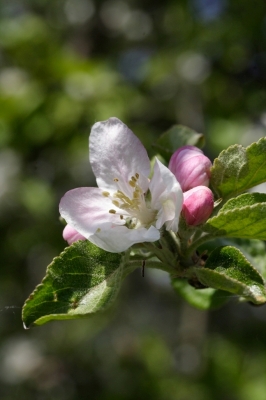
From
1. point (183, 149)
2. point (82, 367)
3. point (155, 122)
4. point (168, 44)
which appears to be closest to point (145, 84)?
point (155, 122)

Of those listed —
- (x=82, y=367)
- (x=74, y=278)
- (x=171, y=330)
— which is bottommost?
(x=171, y=330)

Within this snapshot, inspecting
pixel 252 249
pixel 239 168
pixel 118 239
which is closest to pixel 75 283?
pixel 118 239

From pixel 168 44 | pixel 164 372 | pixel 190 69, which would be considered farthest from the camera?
pixel 168 44

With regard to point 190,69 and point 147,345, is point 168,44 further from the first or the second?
point 147,345

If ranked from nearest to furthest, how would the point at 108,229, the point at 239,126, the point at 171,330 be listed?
the point at 108,229 → the point at 239,126 → the point at 171,330

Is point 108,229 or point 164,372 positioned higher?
point 108,229

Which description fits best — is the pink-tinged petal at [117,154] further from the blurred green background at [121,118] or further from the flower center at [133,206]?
the blurred green background at [121,118]

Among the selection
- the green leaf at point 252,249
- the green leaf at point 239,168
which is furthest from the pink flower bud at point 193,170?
the green leaf at point 252,249

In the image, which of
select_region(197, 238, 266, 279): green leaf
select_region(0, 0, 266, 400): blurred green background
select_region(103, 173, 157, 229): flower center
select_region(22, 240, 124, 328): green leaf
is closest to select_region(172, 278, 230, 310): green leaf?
select_region(197, 238, 266, 279): green leaf
